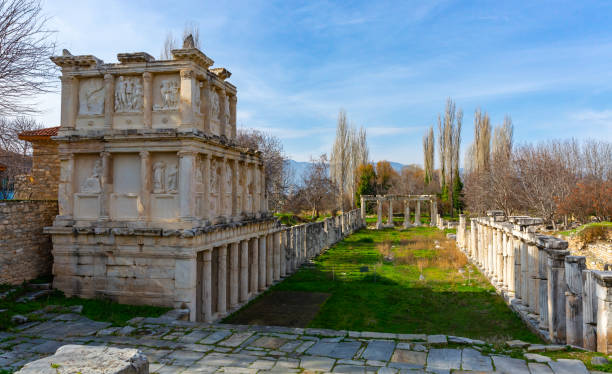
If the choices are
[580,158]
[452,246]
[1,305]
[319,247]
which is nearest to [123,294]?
[1,305]

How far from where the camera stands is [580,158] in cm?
3244

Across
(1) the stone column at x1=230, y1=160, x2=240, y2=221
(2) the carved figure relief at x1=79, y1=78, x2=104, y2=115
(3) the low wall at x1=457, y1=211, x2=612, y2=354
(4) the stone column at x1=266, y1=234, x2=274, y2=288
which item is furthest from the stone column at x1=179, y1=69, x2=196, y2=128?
(3) the low wall at x1=457, y1=211, x2=612, y2=354

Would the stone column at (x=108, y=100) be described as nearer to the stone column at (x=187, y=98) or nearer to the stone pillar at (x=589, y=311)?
the stone column at (x=187, y=98)

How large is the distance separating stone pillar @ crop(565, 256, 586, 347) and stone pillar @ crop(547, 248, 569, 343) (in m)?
0.76

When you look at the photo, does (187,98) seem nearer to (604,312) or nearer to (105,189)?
(105,189)

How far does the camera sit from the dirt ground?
11936mm

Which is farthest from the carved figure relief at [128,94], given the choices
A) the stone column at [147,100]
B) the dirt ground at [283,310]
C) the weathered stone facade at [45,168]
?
the dirt ground at [283,310]

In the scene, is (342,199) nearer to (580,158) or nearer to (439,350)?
(580,158)

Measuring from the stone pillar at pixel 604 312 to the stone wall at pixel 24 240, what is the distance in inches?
501

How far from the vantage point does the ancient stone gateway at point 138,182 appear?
1057 cm

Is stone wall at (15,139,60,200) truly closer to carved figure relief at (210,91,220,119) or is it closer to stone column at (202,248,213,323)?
carved figure relief at (210,91,220,119)

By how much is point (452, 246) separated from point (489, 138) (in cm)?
2285

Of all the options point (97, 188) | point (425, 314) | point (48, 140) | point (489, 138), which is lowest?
point (425, 314)

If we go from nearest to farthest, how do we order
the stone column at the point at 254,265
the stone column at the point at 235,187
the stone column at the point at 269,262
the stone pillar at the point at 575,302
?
the stone pillar at the point at 575,302 → the stone column at the point at 235,187 → the stone column at the point at 254,265 → the stone column at the point at 269,262
